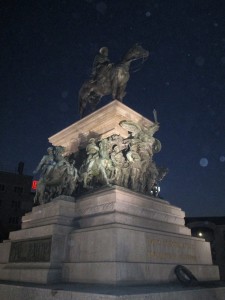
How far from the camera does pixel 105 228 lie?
9.55 meters

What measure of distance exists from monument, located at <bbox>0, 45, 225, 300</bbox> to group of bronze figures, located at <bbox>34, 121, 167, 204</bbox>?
4 centimetres

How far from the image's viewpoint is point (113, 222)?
9.80m

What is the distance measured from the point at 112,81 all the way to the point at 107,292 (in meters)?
12.0

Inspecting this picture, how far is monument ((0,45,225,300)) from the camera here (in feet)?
29.9

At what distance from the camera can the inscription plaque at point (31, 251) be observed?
419 inches

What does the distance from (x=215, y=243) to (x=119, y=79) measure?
3644cm

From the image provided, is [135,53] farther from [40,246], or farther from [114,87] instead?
[40,246]

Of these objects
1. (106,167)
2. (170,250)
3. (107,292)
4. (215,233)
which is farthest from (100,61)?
(215,233)

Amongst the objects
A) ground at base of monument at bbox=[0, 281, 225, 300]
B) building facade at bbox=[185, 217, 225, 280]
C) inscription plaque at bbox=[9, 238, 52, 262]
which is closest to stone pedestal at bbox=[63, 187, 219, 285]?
ground at base of monument at bbox=[0, 281, 225, 300]

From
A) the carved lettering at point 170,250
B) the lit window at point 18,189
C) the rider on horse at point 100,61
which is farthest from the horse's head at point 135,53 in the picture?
the lit window at point 18,189

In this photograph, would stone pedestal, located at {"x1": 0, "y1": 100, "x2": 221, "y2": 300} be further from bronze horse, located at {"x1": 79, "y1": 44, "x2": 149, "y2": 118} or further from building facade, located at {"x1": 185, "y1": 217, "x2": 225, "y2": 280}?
building facade, located at {"x1": 185, "y1": 217, "x2": 225, "y2": 280}

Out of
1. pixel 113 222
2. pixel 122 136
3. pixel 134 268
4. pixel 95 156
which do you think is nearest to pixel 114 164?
pixel 95 156

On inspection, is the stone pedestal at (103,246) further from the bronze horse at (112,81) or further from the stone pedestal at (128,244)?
the bronze horse at (112,81)

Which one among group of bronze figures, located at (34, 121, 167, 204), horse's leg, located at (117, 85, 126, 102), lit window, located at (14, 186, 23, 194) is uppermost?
lit window, located at (14, 186, 23, 194)
